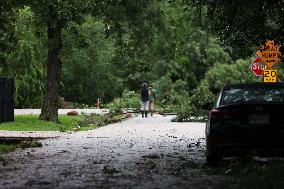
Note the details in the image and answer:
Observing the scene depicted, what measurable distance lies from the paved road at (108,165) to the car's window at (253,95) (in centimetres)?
134

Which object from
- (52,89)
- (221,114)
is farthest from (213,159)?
(52,89)

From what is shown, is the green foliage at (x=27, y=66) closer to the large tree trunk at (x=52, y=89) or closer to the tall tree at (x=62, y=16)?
the large tree trunk at (x=52, y=89)

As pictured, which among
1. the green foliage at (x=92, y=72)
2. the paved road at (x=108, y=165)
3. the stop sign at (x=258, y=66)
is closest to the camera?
the paved road at (x=108, y=165)

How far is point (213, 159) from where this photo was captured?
1116 cm

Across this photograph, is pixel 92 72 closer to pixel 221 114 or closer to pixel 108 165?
pixel 108 165

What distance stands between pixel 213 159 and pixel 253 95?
4.27 ft

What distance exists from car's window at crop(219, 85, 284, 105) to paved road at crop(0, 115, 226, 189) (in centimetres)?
134

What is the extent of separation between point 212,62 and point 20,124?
3137 centimetres

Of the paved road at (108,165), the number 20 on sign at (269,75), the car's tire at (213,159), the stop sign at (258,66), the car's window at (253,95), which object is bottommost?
the paved road at (108,165)

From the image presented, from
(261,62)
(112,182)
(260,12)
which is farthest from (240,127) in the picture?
(261,62)

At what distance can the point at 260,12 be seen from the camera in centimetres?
1491

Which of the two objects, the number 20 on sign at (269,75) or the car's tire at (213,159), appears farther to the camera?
the number 20 on sign at (269,75)

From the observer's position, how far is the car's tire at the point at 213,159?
11.0 meters

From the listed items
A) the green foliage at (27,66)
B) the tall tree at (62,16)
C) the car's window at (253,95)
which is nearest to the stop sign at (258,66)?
the tall tree at (62,16)
